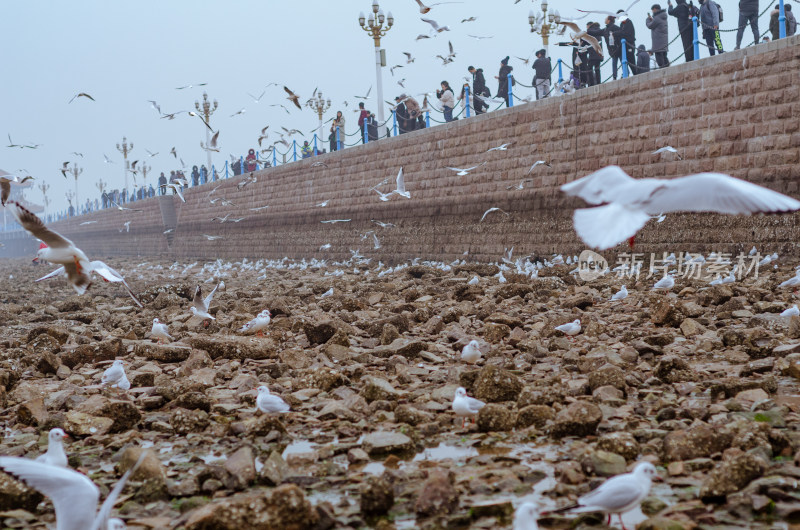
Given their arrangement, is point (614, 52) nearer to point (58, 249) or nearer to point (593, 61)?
point (593, 61)

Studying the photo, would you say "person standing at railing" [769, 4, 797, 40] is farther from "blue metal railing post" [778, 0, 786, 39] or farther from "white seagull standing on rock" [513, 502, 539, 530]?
"white seagull standing on rock" [513, 502, 539, 530]

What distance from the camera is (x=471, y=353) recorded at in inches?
221

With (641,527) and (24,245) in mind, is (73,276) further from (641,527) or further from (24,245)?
(24,245)

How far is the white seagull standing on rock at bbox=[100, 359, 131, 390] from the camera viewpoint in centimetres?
535

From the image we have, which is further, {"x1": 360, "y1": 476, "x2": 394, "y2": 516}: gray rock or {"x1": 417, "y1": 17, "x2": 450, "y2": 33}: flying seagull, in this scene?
{"x1": 417, "y1": 17, "x2": 450, "y2": 33}: flying seagull

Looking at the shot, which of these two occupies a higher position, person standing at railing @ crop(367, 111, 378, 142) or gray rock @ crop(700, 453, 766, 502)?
person standing at railing @ crop(367, 111, 378, 142)

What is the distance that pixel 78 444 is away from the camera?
4367 mm

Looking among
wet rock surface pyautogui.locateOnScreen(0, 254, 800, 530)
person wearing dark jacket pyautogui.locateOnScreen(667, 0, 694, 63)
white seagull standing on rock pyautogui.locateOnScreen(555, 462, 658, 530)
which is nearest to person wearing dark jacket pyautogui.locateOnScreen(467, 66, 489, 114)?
person wearing dark jacket pyautogui.locateOnScreen(667, 0, 694, 63)

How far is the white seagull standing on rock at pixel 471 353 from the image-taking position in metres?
5.57

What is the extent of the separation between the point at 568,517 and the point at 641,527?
0.97 feet

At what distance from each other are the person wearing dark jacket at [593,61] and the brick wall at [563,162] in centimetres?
56

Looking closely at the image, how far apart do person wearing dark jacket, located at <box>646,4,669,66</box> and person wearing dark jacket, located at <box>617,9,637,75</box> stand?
0.41 meters

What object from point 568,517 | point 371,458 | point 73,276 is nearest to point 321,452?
point 371,458

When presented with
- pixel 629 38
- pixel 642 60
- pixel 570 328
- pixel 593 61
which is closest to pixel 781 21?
pixel 642 60
